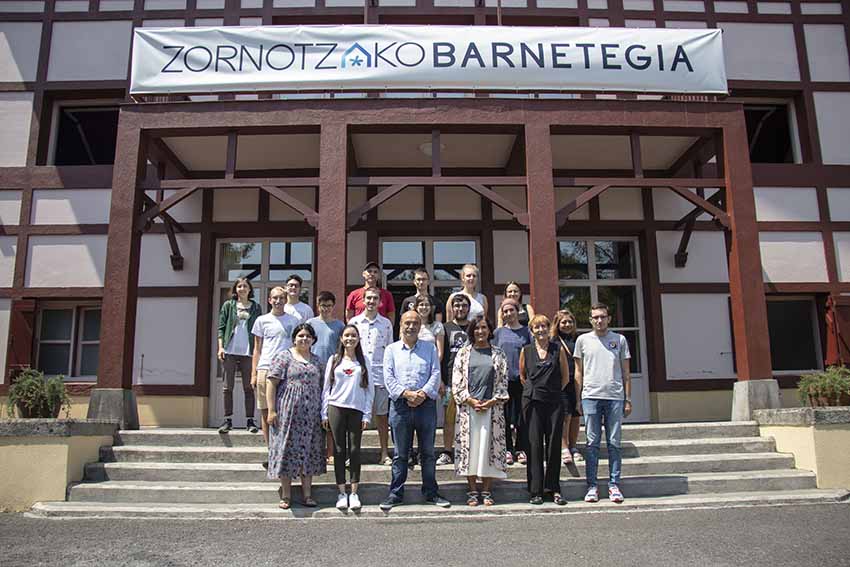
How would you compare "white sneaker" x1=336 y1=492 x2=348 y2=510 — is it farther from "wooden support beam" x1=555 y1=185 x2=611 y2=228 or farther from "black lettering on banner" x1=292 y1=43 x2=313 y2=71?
"black lettering on banner" x1=292 y1=43 x2=313 y2=71

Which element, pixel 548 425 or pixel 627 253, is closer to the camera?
pixel 548 425

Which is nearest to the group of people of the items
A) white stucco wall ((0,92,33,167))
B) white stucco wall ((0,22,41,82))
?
white stucco wall ((0,92,33,167))

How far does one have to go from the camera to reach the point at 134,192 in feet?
23.9

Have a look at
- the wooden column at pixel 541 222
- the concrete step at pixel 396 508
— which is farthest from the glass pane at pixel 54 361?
the wooden column at pixel 541 222

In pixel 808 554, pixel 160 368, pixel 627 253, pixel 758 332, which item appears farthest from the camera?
pixel 627 253

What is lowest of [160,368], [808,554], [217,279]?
[808,554]

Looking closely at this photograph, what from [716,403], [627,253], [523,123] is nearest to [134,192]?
[523,123]

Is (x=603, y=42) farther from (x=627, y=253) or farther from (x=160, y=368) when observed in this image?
(x=160, y=368)

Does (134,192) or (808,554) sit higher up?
(134,192)

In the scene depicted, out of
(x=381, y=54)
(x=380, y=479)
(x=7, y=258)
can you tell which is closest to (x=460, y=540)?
(x=380, y=479)

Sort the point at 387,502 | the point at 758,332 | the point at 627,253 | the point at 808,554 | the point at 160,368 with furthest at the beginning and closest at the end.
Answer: the point at 627,253 → the point at 160,368 → the point at 758,332 → the point at 387,502 → the point at 808,554

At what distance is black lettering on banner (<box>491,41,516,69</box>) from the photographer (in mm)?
7410

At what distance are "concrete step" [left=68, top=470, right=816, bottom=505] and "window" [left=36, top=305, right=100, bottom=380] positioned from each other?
379 cm

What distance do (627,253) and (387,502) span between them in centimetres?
581
